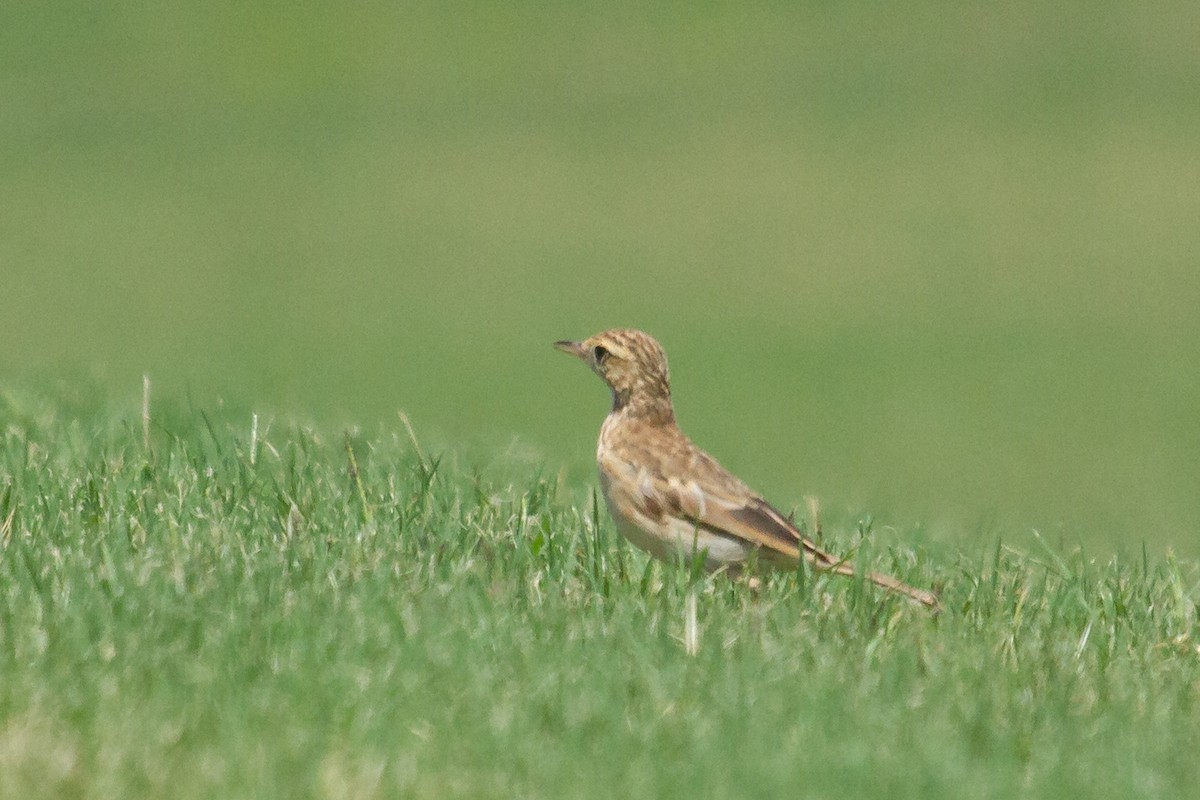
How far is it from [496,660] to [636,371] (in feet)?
7.47

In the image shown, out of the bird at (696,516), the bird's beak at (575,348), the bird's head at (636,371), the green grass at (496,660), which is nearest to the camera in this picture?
the green grass at (496,660)

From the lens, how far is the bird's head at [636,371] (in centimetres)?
827

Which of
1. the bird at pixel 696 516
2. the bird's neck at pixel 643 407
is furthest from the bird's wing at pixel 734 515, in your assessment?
the bird's neck at pixel 643 407

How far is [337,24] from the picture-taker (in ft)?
112

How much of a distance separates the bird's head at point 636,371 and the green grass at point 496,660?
50cm

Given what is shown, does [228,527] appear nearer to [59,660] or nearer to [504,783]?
[59,660]

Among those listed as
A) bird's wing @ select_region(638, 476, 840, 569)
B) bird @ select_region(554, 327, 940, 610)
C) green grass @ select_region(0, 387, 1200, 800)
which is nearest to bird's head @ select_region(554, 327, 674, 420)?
bird @ select_region(554, 327, 940, 610)

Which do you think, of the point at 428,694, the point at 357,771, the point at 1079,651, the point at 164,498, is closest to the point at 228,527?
the point at 164,498

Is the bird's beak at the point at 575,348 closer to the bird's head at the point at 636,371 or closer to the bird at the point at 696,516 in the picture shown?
the bird's head at the point at 636,371

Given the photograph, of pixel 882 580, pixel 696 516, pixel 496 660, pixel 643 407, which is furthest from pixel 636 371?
pixel 496 660

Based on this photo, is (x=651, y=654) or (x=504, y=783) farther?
(x=651, y=654)

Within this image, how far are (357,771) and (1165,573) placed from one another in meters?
4.40

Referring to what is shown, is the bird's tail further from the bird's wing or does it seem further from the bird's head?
the bird's head

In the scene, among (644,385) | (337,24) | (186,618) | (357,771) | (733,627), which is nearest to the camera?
(357,771)
